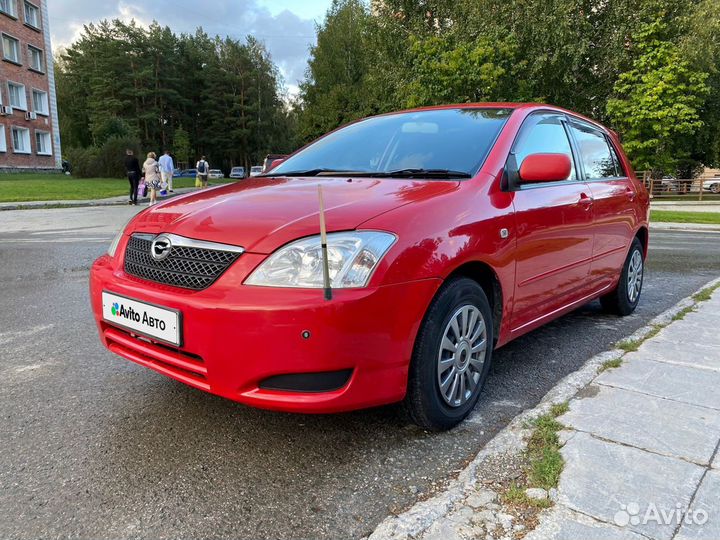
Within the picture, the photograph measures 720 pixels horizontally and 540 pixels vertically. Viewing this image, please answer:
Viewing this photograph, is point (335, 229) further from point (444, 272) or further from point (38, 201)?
point (38, 201)

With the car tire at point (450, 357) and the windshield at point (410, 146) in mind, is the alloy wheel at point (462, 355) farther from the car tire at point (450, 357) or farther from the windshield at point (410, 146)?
the windshield at point (410, 146)

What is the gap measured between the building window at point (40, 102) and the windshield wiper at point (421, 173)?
39474 mm

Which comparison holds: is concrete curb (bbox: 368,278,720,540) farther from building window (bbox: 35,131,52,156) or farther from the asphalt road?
building window (bbox: 35,131,52,156)

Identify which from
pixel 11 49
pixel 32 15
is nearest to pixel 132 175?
pixel 11 49

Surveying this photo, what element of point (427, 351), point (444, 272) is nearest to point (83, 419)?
point (427, 351)

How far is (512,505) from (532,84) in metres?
25.1

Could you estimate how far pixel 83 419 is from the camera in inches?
105

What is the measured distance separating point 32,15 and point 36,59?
2637 mm

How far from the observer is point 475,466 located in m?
2.15

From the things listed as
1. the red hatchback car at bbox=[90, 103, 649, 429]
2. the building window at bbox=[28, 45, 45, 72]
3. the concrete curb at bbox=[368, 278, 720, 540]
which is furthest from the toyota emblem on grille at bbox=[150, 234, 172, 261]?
the building window at bbox=[28, 45, 45, 72]

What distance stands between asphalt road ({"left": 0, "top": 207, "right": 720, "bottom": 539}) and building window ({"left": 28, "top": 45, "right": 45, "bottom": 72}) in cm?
3845

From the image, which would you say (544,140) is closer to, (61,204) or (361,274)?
(361,274)

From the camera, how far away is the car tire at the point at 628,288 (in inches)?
180

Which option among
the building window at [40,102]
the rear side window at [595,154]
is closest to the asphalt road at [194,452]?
the rear side window at [595,154]
